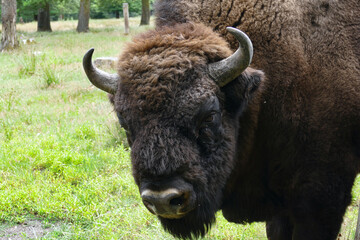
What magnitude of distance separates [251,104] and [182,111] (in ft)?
2.64

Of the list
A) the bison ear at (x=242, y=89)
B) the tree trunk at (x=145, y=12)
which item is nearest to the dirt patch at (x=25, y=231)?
the bison ear at (x=242, y=89)

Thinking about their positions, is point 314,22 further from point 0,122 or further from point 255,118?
point 0,122

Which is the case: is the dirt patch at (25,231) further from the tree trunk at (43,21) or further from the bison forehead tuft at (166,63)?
the tree trunk at (43,21)

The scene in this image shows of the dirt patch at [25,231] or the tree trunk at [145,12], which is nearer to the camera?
the dirt patch at [25,231]

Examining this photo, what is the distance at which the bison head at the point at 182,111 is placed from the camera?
8.95 ft

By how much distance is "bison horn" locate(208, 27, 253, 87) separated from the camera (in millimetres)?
2873

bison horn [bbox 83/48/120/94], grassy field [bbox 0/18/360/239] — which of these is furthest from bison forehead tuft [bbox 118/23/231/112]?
grassy field [bbox 0/18/360/239]

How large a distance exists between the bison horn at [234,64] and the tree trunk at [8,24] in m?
17.8

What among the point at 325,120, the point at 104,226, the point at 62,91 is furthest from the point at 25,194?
the point at 62,91

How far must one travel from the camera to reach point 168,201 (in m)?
2.65

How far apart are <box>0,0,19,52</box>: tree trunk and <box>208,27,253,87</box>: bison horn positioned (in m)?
17.8

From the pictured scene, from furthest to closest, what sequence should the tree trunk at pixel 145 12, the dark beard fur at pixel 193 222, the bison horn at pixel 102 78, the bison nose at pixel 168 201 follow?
the tree trunk at pixel 145 12
the bison horn at pixel 102 78
the dark beard fur at pixel 193 222
the bison nose at pixel 168 201

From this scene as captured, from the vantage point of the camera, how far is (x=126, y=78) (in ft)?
9.88

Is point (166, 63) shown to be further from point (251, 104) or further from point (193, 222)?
point (193, 222)
